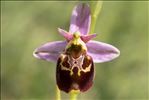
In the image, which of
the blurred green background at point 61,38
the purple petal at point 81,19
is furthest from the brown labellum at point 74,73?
the blurred green background at point 61,38

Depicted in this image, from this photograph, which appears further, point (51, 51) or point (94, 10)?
point (51, 51)

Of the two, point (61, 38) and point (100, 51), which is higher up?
point (61, 38)

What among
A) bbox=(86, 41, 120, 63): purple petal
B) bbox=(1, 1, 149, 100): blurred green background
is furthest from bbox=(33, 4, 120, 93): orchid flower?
bbox=(1, 1, 149, 100): blurred green background

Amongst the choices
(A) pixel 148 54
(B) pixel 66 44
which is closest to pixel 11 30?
(A) pixel 148 54

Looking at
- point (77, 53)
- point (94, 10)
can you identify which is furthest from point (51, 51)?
point (94, 10)

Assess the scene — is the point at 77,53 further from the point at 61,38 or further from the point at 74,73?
the point at 61,38

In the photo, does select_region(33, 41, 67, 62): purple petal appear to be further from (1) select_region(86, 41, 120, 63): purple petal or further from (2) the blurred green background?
(2) the blurred green background

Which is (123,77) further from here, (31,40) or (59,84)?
(59,84)
